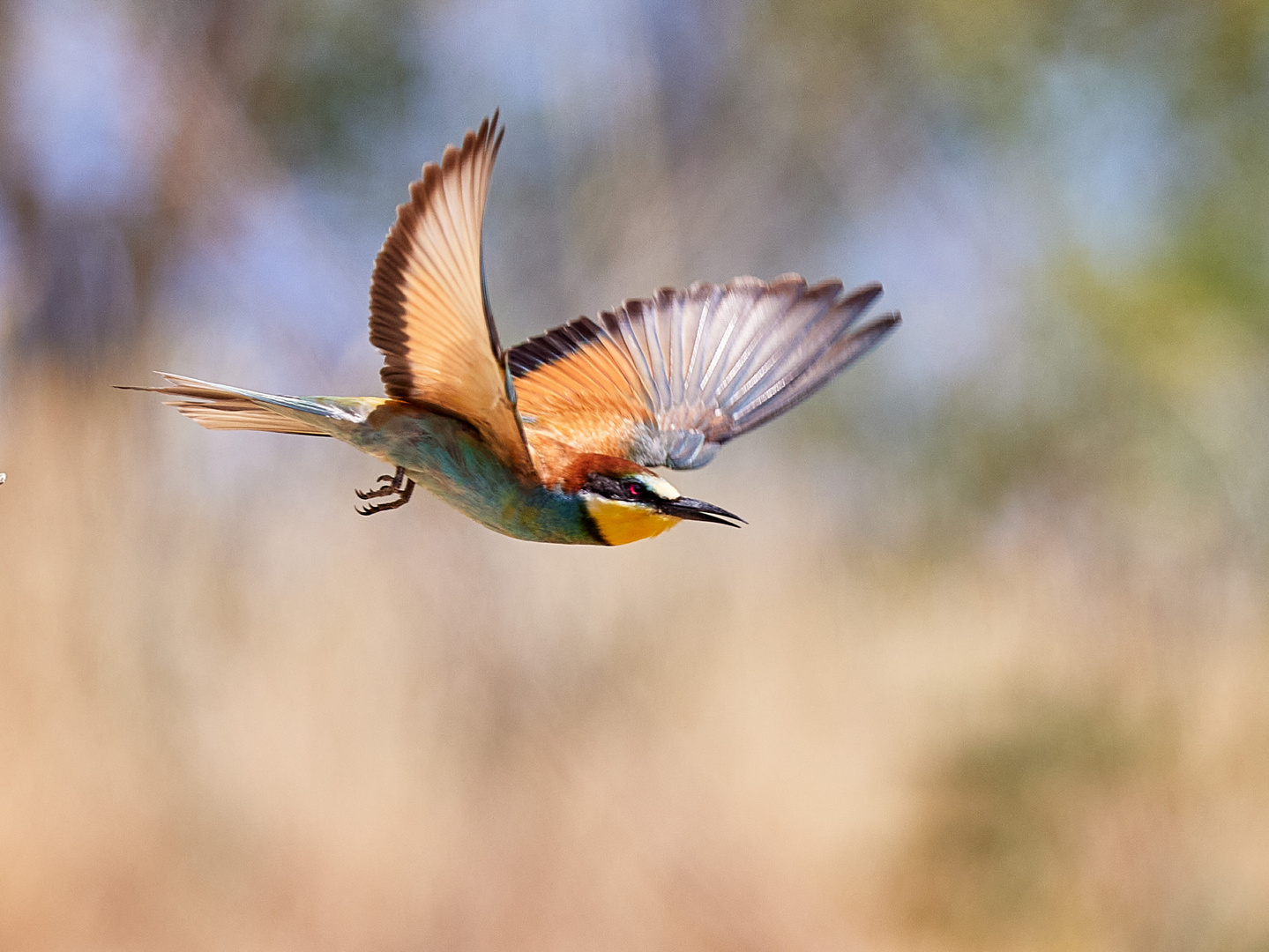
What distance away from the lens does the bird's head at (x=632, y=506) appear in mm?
527

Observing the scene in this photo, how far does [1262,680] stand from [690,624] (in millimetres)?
1296

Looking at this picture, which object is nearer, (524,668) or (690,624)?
(524,668)

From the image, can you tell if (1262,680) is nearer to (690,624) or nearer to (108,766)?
(690,624)

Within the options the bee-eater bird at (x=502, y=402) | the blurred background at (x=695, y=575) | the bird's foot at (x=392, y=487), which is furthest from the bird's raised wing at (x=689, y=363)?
the blurred background at (x=695, y=575)

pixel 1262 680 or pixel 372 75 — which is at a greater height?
pixel 372 75

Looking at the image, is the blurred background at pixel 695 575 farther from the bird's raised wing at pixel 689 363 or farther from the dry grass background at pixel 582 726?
the bird's raised wing at pixel 689 363

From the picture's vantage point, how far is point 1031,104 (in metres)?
3.20

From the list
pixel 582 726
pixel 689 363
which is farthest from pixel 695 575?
pixel 689 363

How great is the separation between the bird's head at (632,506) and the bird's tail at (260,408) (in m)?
0.12


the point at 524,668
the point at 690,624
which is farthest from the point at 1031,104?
the point at 524,668

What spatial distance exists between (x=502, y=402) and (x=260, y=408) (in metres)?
0.17

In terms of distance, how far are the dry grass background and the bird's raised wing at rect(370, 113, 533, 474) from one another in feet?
6.18

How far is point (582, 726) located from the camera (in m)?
2.62

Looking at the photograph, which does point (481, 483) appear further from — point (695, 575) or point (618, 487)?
point (695, 575)
